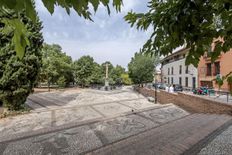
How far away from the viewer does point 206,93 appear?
66.2ft

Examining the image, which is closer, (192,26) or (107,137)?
(192,26)

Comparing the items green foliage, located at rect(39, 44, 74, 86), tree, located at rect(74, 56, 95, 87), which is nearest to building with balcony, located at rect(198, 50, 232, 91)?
tree, located at rect(74, 56, 95, 87)

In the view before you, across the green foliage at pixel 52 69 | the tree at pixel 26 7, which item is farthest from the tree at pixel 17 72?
the green foliage at pixel 52 69

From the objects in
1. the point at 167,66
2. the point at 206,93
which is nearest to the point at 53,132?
the point at 206,93

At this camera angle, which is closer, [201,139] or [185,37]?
[185,37]

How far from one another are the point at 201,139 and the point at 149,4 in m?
4.35

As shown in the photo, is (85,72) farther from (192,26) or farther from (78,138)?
(192,26)

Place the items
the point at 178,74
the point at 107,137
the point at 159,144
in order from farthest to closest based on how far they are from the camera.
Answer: the point at 178,74 < the point at 107,137 < the point at 159,144

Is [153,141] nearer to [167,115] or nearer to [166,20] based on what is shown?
[166,20]

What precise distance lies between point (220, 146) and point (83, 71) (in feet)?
129

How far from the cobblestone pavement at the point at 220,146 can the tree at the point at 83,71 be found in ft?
125

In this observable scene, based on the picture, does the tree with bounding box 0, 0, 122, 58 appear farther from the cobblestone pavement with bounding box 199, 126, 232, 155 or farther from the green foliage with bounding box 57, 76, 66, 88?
the green foliage with bounding box 57, 76, 66, 88

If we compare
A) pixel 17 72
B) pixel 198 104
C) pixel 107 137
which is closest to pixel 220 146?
pixel 107 137

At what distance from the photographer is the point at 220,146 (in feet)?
15.5
